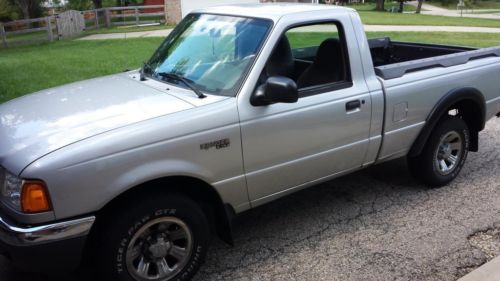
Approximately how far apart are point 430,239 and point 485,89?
1.83 meters

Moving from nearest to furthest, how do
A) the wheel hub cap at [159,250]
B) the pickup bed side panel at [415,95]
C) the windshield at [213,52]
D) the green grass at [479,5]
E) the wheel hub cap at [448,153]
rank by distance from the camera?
1. the wheel hub cap at [159,250]
2. the windshield at [213,52]
3. the pickup bed side panel at [415,95]
4. the wheel hub cap at [448,153]
5. the green grass at [479,5]

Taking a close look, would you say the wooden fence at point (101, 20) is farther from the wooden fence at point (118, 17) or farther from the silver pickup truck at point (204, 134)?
the silver pickup truck at point (204, 134)

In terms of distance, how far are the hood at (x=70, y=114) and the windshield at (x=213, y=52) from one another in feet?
0.91

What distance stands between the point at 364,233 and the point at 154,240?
5.80 feet

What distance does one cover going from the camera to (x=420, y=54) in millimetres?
5898

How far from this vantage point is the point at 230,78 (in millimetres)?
3496

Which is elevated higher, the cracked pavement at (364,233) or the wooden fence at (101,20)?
the wooden fence at (101,20)

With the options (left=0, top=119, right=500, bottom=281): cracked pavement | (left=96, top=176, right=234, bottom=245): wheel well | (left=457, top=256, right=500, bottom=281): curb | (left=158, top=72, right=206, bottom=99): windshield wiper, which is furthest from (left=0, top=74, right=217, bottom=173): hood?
(left=457, top=256, right=500, bottom=281): curb

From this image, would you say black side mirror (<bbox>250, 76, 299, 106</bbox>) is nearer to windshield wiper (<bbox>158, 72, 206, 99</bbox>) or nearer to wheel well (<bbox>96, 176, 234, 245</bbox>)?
windshield wiper (<bbox>158, 72, 206, 99</bbox>)

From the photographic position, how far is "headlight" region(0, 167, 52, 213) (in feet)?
8.68

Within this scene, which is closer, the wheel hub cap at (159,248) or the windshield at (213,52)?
the wheel hub cap at (159,248)

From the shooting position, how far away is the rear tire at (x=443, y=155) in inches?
185

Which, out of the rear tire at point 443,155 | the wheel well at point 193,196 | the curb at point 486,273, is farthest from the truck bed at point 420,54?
the wheel well at point 193,196

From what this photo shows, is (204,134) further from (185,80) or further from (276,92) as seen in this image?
(185,80)
